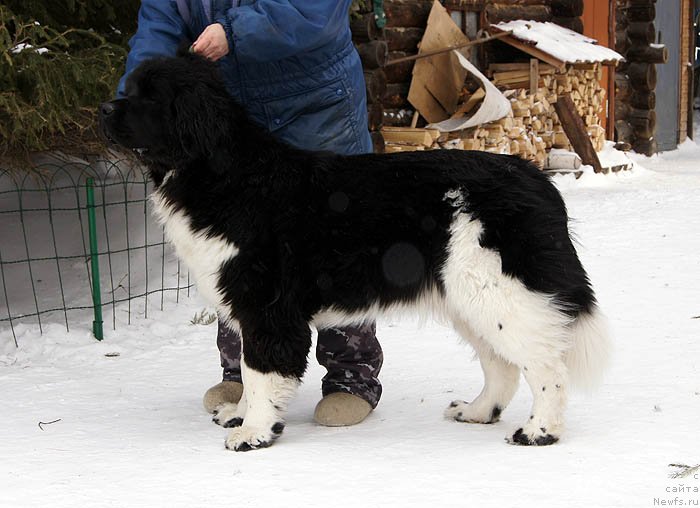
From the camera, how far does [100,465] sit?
9.97ft

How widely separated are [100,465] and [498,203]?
165 cm

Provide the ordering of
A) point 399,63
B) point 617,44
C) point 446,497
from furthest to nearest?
point 617,44
point 399,63
point 446,497

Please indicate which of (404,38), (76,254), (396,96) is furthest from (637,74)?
(76,254)

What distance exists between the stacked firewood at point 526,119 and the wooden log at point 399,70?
0.75 meters

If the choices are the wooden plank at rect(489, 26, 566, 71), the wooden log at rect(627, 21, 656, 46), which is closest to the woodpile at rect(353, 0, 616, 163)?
the wooden plank at rect(489, 26, 566, 71)

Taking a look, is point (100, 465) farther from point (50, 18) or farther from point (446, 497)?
point (50, 18)

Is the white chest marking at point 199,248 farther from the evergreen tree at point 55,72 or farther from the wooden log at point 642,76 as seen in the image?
the wooden log at point 642,76

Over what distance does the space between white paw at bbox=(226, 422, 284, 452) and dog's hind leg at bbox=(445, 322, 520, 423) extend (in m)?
0.76

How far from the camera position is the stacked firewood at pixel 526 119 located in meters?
9.49

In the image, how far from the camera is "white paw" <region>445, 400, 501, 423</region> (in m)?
3.45

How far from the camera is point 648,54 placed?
14.9 meters

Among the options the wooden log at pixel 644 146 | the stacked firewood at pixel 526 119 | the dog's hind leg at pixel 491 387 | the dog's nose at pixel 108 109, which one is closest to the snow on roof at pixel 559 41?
the stacked firewood at pixel 526 119

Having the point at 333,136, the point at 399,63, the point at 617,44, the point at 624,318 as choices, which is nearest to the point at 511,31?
the point at 399,63

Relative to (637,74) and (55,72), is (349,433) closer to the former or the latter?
(55,72)
